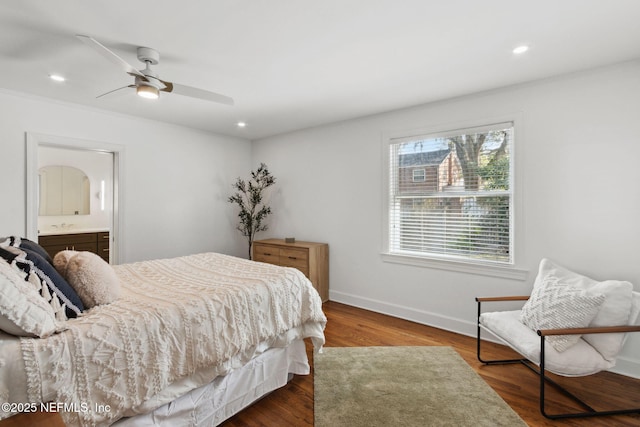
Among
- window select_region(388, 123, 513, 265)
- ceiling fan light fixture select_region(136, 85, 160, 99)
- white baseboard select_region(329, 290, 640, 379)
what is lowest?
white baseboard select_region(329, 290, 640, 379)

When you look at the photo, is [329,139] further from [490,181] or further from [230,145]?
[490,181]

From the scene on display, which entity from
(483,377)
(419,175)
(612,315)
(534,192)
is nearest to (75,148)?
(419,175)

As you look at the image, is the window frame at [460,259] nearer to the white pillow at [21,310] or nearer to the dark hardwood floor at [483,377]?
the dark hardwood floor at [483,377]

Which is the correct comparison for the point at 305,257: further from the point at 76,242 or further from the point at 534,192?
the point at 76,242

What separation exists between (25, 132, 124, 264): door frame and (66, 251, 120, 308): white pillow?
2.00 metres

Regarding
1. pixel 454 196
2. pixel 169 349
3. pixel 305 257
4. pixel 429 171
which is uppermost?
pixel 429 171

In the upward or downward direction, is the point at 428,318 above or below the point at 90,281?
below

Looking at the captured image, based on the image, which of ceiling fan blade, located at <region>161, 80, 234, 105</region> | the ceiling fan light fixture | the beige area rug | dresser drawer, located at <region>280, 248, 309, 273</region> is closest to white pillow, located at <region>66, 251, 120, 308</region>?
the ceiling fan light fixture

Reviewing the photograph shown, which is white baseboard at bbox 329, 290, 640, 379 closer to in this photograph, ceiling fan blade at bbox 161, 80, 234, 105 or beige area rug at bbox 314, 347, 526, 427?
beige area rug at bbox 314, 347, 526, 427

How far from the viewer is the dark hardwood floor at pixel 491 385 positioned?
6.15 feet

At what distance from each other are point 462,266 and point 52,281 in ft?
11.0

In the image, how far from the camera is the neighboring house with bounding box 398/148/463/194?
127 inches

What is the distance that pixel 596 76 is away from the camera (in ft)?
8.05

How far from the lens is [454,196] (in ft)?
10.6
